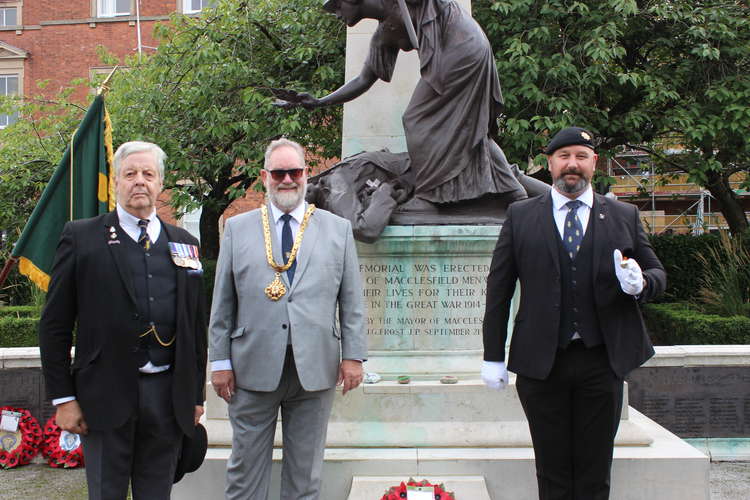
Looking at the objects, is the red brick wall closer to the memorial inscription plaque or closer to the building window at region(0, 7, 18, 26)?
the building window at region(0, 7, 18, 26)

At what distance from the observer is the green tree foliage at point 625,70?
10.8 metres

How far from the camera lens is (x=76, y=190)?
5.76 metres

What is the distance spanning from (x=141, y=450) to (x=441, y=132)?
3.37m

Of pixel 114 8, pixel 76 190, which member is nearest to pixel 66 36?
pixel 114 8

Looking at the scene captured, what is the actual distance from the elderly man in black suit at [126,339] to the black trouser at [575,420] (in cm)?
157

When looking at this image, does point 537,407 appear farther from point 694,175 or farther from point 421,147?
point 694,175

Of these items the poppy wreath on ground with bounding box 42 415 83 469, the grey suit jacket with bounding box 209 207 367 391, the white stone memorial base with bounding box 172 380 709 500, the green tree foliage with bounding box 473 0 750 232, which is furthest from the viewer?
the green tree foliage with bounding box 473 0 750 232

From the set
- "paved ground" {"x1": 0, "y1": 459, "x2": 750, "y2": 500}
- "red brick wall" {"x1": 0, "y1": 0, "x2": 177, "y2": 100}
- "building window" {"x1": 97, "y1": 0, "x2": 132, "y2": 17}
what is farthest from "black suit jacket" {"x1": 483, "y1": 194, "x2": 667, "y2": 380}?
"building window" {"x1": 97, "y1": 0, "x2": 132, "y2": 17}

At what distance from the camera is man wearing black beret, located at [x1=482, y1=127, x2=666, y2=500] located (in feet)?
10.9

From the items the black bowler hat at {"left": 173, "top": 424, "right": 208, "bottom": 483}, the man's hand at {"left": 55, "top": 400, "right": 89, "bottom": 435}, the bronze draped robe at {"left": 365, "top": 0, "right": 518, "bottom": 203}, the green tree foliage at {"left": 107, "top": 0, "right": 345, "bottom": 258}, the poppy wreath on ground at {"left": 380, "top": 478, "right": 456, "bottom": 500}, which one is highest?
the green tree foliage at {"left": 107, "top": 0, "right": 345, "bottom": 258}

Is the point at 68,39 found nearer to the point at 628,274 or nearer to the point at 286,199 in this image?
the point at 286,199

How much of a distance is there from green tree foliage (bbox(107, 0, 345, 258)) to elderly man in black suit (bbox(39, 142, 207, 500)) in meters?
8.05

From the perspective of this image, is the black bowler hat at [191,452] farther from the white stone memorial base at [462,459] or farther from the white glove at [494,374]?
the white glove at [494,374]

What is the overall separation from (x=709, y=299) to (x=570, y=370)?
330 inches
